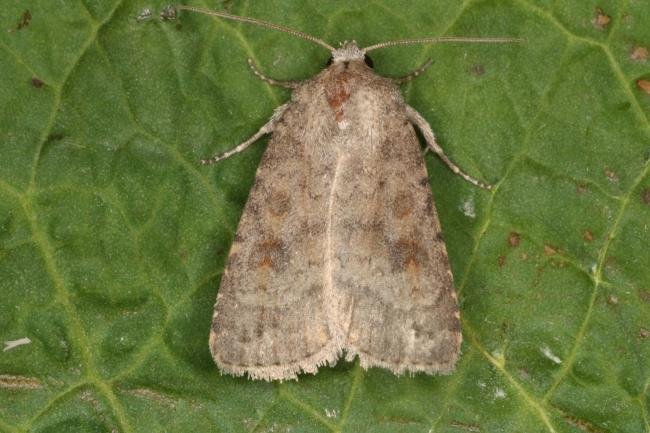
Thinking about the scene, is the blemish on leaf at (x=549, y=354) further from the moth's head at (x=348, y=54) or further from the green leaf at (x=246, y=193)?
the moth's head at (x=348, y=54)

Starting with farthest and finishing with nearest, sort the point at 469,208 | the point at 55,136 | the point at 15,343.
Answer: the point at 469,208 < the point at 55,136 < the point at 15,343

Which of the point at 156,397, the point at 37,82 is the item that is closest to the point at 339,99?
the point at 37,82

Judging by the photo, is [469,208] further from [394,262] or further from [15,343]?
[15,343]

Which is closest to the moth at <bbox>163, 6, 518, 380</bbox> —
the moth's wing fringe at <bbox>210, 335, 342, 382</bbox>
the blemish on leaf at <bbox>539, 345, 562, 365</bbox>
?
the moth's wing fringe at <bbox>210, 335, 342, 382</bbox>

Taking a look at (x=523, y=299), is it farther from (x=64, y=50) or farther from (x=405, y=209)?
(x=64, y=50)

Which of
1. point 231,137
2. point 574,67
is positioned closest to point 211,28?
point 231,137

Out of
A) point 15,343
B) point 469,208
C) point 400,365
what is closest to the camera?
point 400,365
